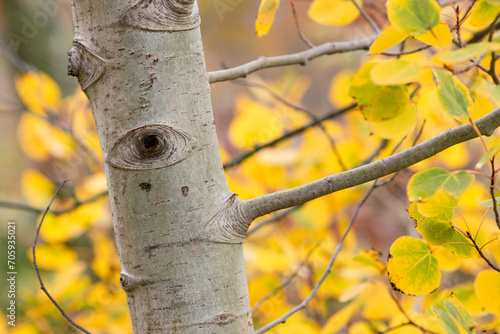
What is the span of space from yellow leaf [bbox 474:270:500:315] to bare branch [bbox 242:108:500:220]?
193 millimetres

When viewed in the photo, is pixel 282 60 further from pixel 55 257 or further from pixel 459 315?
pixel 55 257

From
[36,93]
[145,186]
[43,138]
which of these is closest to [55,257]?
[43,138]

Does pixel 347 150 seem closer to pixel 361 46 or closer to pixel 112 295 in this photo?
pixel 361 46

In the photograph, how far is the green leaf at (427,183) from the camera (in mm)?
357

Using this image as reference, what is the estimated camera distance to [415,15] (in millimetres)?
380

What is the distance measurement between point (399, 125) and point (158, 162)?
329 millimetres

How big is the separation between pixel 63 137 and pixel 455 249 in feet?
4.10

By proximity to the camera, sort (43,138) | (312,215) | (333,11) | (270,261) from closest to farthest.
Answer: (333,11)
(270,261)
(312,215)
(43,138)

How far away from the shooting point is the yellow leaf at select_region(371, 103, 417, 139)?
0.55 metres

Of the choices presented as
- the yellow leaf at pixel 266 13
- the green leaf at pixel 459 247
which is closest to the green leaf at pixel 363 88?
the yellow leaf at pixel 266 13

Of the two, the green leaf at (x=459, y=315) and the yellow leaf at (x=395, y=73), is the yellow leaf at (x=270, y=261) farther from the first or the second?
the yellow leaf at (x=395, y=73)

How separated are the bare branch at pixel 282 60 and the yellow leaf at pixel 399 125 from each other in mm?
165

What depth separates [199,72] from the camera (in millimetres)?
463

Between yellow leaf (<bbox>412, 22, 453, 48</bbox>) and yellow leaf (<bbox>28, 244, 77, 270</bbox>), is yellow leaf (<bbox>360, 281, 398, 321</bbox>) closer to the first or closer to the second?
yellow leaf (<bbox>412, 22, 453, 48</bbox>)
